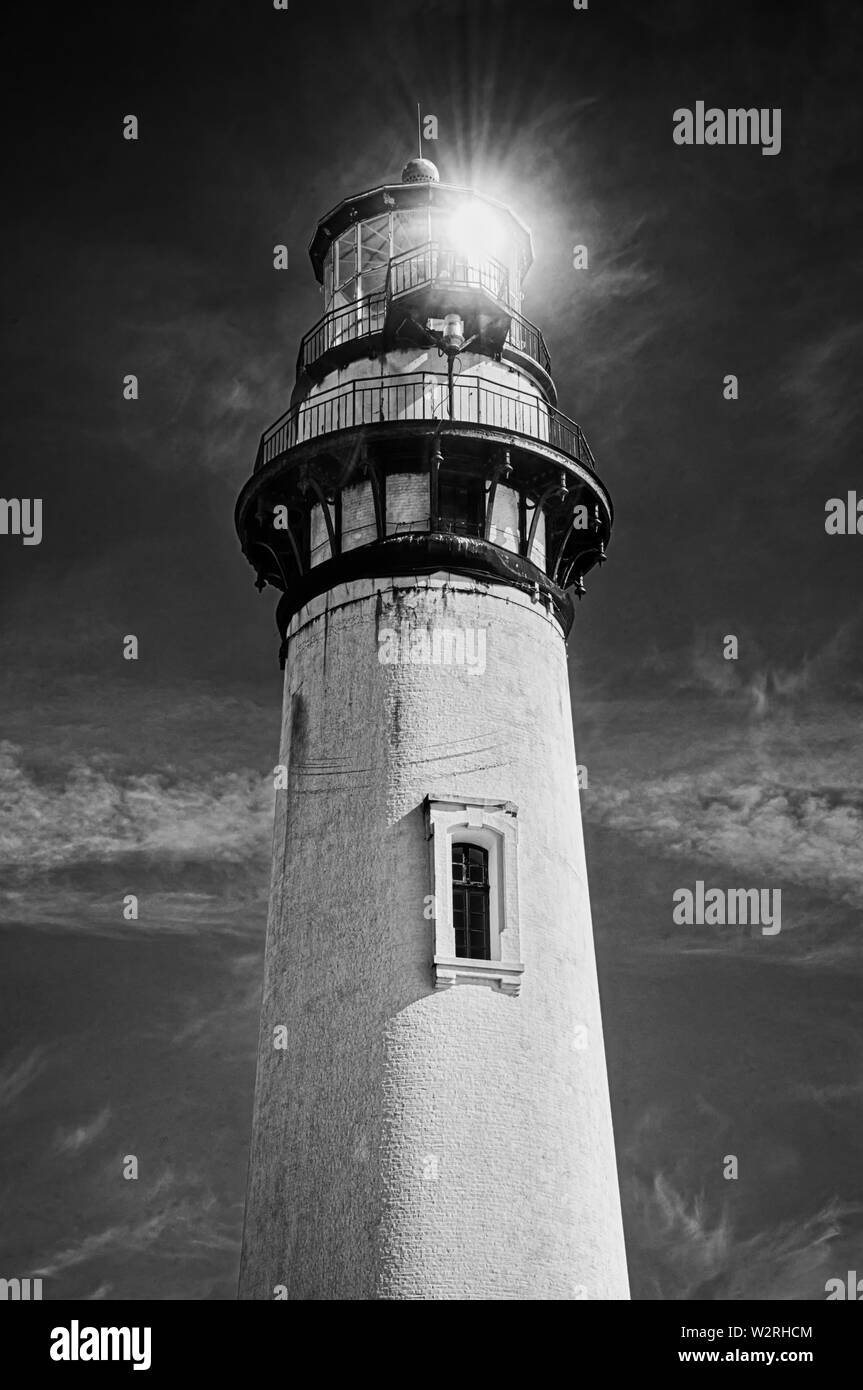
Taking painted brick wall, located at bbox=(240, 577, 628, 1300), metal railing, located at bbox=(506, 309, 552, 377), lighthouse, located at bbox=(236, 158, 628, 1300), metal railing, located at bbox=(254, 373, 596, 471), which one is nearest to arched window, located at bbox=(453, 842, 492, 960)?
lighthouse, located at bbox=(236, 158, 628, 1300)

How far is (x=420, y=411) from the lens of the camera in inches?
1449

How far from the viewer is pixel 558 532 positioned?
37.8m

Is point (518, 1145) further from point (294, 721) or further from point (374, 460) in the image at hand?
point (374, 460)

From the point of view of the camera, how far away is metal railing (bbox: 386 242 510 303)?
125ft

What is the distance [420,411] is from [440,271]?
3359 millimetres

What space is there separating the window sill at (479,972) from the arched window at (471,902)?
386 millimetres

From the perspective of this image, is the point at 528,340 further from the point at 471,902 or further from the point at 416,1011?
the point at 416,1011

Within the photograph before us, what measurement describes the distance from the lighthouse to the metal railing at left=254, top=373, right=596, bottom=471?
0.07m

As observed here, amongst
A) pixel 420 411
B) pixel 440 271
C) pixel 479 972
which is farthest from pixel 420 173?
pixel 479 972

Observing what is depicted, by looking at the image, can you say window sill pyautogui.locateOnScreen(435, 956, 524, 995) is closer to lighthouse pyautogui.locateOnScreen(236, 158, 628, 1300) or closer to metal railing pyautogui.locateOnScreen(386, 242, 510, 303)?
lighthouse pyautogui.locateOnScreen(236, 158, 628, 1300)

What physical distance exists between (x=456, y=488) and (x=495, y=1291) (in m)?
14.3

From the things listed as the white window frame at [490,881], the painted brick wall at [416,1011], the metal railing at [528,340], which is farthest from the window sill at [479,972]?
the metal railing at [528,340]
